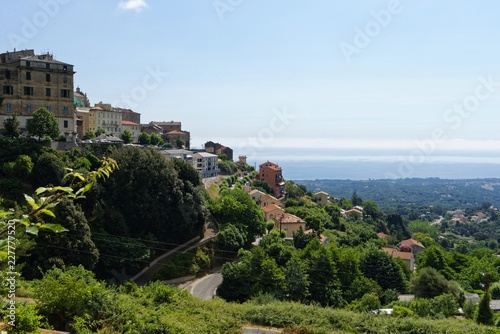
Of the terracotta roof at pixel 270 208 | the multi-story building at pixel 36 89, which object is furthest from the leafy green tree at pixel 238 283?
the terracotta roof at pixel 270 208

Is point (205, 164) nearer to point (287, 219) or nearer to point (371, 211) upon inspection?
point (287, 219)

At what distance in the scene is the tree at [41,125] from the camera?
3259 cm

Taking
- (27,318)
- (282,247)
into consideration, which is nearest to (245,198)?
(282,247)

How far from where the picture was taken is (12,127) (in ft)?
108

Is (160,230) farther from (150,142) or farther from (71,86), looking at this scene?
(150,142)

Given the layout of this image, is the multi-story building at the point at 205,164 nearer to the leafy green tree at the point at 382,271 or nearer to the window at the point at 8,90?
the window at the point at 8,90

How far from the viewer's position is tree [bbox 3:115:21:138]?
3275 cm

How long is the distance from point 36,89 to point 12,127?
15.0 feet

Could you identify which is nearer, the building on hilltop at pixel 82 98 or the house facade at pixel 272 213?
the house facade at pixel 272 213

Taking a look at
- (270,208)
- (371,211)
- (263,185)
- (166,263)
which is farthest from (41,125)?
(371,211)

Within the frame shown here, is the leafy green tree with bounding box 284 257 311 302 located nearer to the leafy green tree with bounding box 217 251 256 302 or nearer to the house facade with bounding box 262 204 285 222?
the leafy green tree with bounding box 217 251 256 302

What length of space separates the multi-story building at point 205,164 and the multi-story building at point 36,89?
886 inches

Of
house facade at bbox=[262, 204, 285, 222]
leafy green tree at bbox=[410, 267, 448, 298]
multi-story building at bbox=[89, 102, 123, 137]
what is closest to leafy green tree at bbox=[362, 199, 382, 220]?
house facade at bbox=[262, 204, 285, 222]

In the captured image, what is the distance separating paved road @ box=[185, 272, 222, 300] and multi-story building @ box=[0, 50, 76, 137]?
60.0ft
